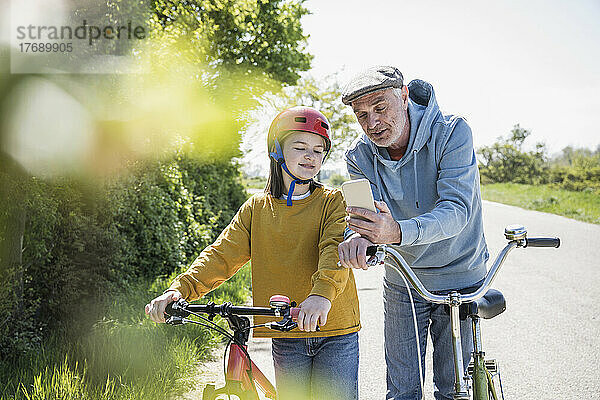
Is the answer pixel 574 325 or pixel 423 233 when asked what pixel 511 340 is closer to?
pixel 574 325

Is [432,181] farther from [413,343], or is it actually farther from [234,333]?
[234,333]

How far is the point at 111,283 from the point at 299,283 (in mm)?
4382

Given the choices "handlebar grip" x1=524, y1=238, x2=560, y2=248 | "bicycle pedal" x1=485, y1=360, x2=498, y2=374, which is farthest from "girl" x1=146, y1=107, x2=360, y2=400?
"handlebar grip" x1=524, y1=238, x2=560, y2=248

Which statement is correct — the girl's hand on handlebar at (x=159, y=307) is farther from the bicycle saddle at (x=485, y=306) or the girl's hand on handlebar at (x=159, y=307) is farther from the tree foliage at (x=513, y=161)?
the tree foliage at (x=513, y=161)

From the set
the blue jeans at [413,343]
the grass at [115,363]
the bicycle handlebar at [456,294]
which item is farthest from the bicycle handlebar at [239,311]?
the grass at [115,363]

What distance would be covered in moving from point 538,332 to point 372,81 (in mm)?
5097

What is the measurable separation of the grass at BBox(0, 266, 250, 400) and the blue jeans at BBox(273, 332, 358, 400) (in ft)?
5.10

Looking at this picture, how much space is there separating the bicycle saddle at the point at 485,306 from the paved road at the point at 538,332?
2550 millimetres

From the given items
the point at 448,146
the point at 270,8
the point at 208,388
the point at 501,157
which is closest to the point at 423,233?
the point at 448,146

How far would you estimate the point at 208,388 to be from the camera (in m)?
2.23

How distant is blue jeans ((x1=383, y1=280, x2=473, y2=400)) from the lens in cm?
300

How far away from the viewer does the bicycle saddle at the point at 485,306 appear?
2.45m

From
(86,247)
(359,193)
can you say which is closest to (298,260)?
(359,193)

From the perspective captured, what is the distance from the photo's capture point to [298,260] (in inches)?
108
